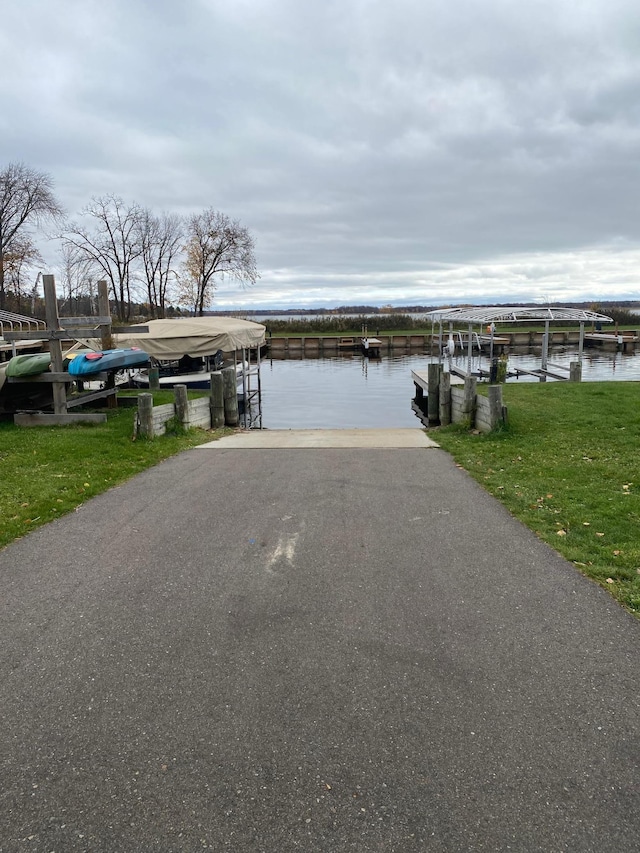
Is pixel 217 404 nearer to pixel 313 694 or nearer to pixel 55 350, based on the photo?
pixel 55 350

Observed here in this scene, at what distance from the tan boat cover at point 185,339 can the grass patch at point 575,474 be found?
881 centimetres

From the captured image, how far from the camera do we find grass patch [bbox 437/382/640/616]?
4.70 metres

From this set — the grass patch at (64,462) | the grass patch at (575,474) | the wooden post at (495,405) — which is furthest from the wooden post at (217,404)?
the wooden post at (495,405)

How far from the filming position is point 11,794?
7.75ft

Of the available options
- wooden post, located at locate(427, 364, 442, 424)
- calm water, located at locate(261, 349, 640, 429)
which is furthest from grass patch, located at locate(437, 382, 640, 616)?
calm water, located at locate(261, 349, 640, 429)

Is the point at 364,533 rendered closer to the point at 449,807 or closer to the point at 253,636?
the point at 253,636

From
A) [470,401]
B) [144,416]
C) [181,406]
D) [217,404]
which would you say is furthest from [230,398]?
[470,401]

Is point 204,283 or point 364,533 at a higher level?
point 204,283

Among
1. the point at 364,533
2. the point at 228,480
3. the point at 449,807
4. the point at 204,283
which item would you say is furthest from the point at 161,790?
the point at 204,283

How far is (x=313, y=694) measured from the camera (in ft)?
9.76

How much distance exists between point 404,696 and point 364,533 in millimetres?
2390

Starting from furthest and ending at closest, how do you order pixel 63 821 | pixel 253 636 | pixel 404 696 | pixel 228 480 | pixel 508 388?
1. pixel 508 388
2. pixel 228 480
3. pixel 253 636
4. pixel 404 696
5. pixel 63 821

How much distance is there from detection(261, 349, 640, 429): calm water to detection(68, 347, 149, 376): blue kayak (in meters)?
4.79

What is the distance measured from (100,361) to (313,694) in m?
9.86
